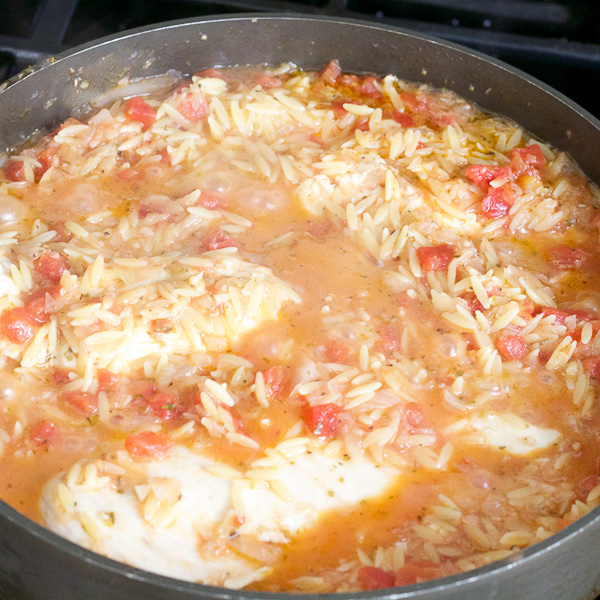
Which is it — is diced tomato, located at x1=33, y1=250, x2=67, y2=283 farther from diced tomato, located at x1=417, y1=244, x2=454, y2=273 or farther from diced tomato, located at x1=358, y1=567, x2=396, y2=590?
diced tomato, located at x1=358, y1=567, x2=396, y2=590

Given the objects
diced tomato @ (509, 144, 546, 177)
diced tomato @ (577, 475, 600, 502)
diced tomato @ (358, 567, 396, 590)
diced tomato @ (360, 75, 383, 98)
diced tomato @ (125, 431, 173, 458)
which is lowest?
diced tomato @ (125, 431, 173, 458)

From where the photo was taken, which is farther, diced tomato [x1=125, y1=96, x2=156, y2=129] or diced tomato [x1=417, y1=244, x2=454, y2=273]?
diced tomato [x1=125, y1=96, x2=156, y2=129]

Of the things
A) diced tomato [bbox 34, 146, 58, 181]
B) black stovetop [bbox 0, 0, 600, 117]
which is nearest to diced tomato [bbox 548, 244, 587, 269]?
black stovetop [bbox 0, 0, 600, 117]

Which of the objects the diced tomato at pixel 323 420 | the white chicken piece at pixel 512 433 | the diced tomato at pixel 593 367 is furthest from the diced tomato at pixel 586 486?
the diced tomato at pixel 323 420

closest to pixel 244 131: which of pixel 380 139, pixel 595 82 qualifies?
pixel 380 139

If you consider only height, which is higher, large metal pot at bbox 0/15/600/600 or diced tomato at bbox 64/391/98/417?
large metal pot at bbox 0/15/600/600

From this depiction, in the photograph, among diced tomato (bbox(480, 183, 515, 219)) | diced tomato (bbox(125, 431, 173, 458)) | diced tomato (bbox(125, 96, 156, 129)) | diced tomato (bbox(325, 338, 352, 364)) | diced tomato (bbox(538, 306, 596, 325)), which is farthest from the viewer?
diced tomato (bbox(125, 96, 156, 129))
